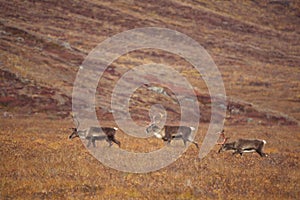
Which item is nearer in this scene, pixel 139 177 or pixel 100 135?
pixel 139 177

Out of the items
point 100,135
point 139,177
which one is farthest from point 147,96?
point 139,177

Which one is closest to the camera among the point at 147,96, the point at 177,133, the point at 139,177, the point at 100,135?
the point at 139,177

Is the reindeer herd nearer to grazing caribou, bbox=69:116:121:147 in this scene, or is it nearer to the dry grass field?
grazing caribou, bbox=69:116:121:147

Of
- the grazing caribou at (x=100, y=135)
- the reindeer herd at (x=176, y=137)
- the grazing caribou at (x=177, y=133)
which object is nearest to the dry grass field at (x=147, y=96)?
the reindeer herd at (x=176, y=137)

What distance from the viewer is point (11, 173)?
11.7 metres

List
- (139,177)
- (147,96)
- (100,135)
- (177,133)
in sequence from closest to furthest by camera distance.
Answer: (139,177) → (100,135) → (177,133) → (147,96)

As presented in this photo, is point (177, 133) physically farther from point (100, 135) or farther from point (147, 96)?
point (147, 96)

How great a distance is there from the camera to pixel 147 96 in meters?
47.7

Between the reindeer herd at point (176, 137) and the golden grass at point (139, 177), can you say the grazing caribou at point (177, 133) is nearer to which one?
the reindeer herd at point (176, 137)

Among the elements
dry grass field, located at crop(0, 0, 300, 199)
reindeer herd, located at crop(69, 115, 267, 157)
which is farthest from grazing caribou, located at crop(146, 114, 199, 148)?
dry grass field, located at crop(0, 0, 300, 199)

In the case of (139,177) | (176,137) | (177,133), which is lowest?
(139,177)

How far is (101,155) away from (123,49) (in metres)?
73.4

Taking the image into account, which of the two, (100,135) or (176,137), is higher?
(176,137)

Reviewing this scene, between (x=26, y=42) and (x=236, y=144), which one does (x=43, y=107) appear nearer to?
(x=236, y=144)
